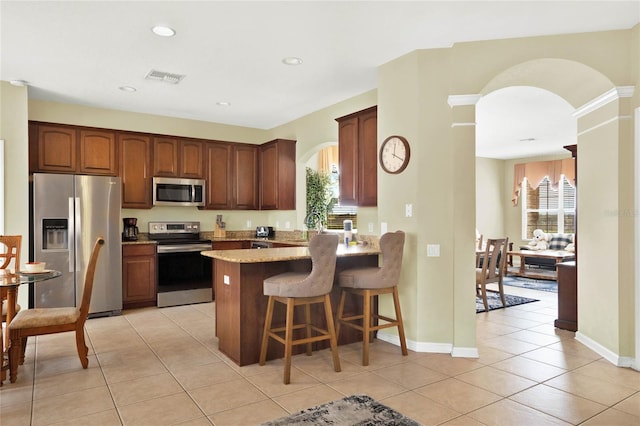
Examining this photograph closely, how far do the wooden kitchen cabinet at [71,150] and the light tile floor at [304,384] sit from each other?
225 cm

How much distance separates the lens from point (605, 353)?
3.60 meters

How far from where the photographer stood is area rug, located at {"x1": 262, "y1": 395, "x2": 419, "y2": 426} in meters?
2.45

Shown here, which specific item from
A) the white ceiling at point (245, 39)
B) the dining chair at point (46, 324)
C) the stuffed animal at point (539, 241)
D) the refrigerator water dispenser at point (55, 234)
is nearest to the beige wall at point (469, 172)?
the white ceiling at point (245, 39)

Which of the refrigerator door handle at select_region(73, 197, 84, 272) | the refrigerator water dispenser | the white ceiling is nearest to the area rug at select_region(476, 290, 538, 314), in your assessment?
the white ceiling

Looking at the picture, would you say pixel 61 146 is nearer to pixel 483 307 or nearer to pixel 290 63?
pixel 290 63

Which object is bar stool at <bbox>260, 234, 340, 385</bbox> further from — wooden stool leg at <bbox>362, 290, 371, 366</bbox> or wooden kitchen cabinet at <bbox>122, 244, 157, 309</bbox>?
wooden kitchen cabinet at <bbox>122, 244, 157, 309</bbox>

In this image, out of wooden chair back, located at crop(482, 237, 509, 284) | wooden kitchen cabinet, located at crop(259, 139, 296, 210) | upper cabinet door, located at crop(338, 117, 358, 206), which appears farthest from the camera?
wooden kitchen cabinet, located at crop(259, 139, 296, 210)

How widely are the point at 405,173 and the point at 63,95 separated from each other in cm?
436

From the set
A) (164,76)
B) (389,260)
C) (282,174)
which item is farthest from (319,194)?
(389,260)

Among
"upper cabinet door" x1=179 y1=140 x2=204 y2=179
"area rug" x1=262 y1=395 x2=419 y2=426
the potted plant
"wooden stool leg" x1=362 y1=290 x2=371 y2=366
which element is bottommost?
"area rug" x1=262 y1=395 x2=419 y2=426

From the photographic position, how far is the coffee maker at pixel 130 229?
579 centimetres

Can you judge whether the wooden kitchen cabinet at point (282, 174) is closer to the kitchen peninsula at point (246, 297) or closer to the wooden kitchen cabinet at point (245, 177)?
the wooden kitchen cabinet at point (245, 177)

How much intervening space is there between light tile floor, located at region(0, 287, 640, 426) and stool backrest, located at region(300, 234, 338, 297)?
680mm

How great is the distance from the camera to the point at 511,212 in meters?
10.7
